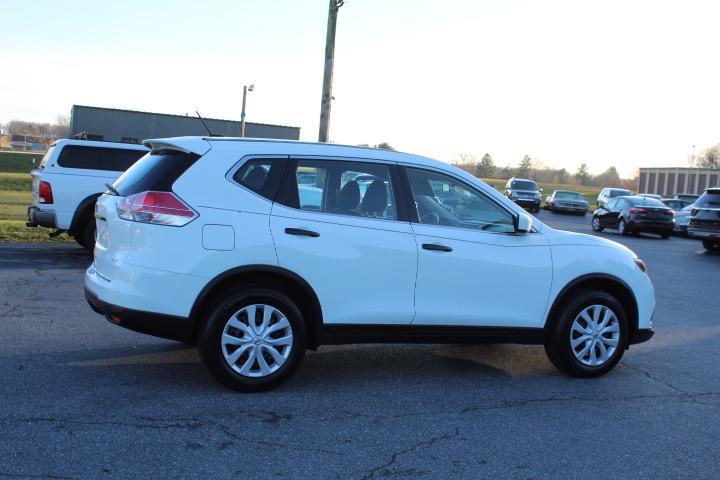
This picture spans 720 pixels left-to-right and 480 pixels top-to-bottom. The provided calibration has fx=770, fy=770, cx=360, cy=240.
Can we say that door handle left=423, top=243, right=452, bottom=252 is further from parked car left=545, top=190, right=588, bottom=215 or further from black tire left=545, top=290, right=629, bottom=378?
parked car left=545, top=190, right=588, bottom=215

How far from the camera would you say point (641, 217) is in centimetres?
2652

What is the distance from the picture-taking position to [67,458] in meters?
4.13

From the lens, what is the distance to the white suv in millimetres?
5293

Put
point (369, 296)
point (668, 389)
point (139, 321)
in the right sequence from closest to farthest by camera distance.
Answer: point (139, 321), point (369, 296), point (668, 389)

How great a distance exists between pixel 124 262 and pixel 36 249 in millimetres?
9214

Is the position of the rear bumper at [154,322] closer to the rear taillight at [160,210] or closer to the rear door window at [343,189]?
the rear taillight at [160,210]

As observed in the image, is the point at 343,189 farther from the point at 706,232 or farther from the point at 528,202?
Answer: the point at 528,202

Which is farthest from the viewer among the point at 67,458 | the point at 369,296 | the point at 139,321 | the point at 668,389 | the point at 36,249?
the point at 36,249

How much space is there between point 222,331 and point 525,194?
133 ft

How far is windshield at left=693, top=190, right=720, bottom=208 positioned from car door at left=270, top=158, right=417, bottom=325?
1584 centimetres

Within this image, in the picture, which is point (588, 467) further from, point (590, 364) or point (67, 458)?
point (67, 458)

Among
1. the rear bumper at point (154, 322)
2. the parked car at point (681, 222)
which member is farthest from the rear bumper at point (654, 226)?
the rear bumper at point (154, 322)

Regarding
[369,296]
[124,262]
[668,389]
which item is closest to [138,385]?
[124,262]

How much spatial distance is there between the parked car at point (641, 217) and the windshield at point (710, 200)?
6788 mm
